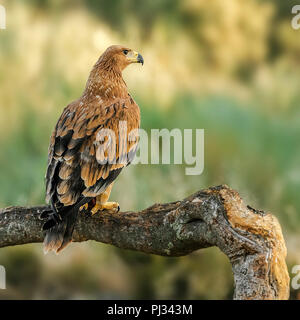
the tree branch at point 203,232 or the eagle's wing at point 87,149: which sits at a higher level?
the eagle's wing at point 87,149

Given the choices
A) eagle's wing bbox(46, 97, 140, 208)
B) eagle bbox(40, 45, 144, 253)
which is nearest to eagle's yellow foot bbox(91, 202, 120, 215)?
eagle bbox(40, 45, 144, 253)

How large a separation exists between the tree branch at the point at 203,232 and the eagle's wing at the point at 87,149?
22 centimetres

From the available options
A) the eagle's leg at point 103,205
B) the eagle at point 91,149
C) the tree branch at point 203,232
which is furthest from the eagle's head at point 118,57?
the tree branch at point 203,232

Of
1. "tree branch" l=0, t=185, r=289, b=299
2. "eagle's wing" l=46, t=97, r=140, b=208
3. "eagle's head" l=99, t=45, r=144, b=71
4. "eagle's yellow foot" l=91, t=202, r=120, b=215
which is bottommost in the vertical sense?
"tree branch" l=0, t=185, r=289, b=299

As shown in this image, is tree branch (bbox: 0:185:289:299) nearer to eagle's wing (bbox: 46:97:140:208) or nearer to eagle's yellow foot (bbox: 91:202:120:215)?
eagle's yellow foot (bbox: 91:202:120:215)

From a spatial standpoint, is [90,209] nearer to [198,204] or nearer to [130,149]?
[130,149]

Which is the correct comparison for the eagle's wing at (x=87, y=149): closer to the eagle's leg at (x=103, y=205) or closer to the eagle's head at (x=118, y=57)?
the eagle's leg at (x=103, y=205)

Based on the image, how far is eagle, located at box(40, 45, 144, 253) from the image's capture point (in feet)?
8.52

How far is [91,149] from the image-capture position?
2758 mm

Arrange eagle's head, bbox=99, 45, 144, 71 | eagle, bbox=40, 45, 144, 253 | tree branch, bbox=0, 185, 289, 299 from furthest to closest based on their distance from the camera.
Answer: eagle's head, bbox=99, 45, 144, 71 → eagle, bbox=40, 45, 144, 253 → tree branch, bbox=0, 185, 289, 299

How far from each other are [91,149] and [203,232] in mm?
734

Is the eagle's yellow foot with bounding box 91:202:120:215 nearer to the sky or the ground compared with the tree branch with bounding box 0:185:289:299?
nearer to the sky

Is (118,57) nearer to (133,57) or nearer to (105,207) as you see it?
(133,57)

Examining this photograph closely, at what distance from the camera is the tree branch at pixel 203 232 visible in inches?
85.0
